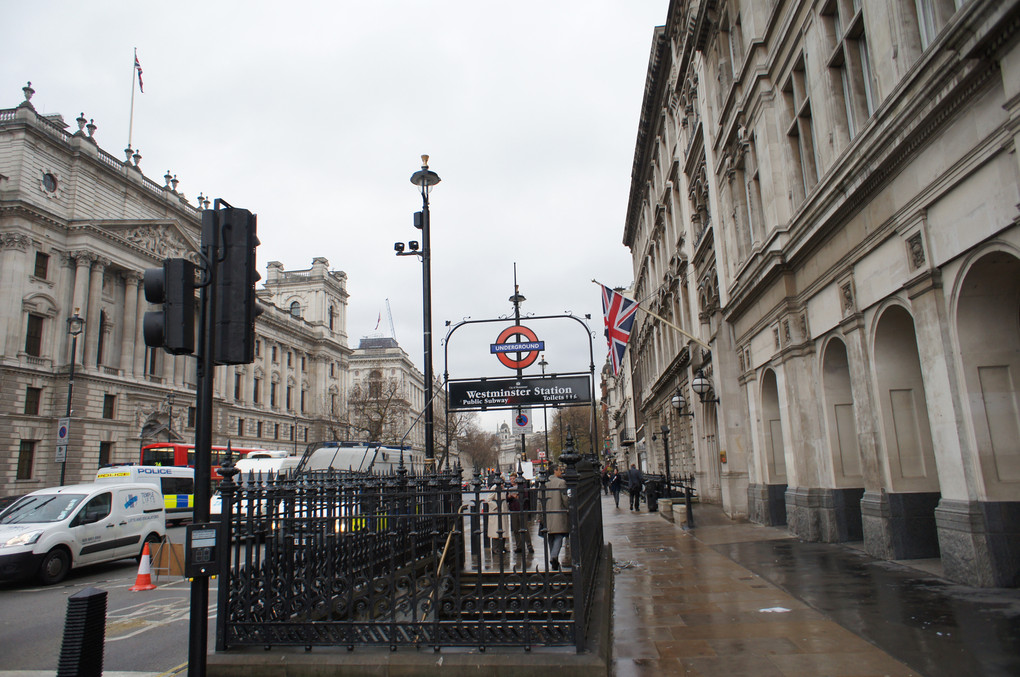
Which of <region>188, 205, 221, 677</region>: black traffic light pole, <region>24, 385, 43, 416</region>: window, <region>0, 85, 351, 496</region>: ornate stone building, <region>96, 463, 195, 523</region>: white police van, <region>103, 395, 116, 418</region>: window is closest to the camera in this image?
<region>188, 205, 221, 677</region>: black traffic light pole

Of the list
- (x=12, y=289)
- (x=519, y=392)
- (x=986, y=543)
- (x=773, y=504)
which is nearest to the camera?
(x=986, y=543)

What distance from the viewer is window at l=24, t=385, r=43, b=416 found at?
42781 millimetres

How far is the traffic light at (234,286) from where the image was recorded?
5023mm

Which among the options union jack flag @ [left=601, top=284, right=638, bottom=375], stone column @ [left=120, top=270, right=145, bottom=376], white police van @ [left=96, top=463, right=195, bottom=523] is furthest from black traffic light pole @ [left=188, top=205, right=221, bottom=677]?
stone column @ [left=120, top=270, right=145, bottom=376]

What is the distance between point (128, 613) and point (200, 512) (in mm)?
7057

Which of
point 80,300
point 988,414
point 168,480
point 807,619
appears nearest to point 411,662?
point 807,619

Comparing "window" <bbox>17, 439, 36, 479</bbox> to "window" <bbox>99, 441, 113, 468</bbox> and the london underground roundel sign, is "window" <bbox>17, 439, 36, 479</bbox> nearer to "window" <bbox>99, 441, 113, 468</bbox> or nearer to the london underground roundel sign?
"window" <bbox>99, 441, 113, 468</bbox>

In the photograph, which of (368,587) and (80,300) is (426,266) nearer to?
(368,587)

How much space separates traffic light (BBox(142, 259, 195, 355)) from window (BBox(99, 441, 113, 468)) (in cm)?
5137

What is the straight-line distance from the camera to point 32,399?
142 ft

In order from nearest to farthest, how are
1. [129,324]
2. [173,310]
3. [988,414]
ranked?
[173,310] < [988,414] < [129,324]

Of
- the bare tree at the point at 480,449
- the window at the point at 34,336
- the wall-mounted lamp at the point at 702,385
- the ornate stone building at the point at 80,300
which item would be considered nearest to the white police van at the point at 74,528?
the wall-mounted lamp at the point at 702,385

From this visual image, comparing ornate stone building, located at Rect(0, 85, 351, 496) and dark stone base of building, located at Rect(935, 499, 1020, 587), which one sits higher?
ornate stone building, located at Rect(0, 85, 351, 496)

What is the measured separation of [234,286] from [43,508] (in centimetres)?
1315
